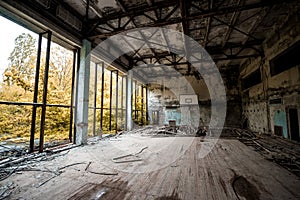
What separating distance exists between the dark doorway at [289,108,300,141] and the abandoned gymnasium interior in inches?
1.4

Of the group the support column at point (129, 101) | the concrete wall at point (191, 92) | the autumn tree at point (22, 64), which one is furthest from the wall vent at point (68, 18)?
the concrete wall at point (191, 92)

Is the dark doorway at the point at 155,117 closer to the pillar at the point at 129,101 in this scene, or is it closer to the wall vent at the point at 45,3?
the pillar at the point at 129,101

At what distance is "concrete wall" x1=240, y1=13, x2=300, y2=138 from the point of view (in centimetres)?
524

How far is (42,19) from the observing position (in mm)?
3891

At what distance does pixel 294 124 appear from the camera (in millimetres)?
5613

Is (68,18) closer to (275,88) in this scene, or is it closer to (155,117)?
(275,88)

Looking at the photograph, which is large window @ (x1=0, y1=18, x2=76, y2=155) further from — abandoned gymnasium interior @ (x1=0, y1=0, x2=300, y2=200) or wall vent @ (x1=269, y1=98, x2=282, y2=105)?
wall vent @ (x1=269, y1=98, x2=282, y2=105)

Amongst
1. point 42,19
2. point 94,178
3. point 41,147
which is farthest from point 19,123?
point 94,178

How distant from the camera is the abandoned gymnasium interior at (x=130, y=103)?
241 cm

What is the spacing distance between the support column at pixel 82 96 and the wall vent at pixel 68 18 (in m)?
0.56

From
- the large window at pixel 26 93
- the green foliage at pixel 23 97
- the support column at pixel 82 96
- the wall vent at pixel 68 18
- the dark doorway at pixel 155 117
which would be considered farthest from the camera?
the dark doorway at pixel 155 117

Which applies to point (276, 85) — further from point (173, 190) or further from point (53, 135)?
point (53, 135)

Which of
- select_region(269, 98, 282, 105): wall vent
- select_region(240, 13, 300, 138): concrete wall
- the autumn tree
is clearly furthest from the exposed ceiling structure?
select_region(269, 98, 282, 105): wall vent

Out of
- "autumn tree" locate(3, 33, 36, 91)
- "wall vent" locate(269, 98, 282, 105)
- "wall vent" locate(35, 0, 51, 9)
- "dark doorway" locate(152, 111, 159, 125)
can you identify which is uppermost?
"wall vent" locate(35, 0, 51, 9)
